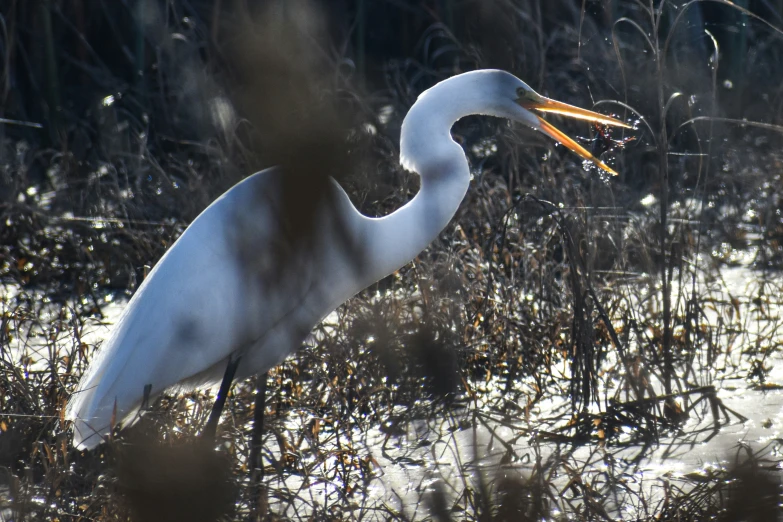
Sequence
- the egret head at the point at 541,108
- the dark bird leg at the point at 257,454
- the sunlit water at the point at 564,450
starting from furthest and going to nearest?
1. the egret head at the point at 541,108
2. the sunlit water at the point at 564,450
3. the dark bird leg at the point at 257,454

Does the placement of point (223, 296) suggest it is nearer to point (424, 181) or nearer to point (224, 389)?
point (224, 389)

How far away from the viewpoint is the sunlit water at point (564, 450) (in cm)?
222

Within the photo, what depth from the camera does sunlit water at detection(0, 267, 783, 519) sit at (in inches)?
87.5

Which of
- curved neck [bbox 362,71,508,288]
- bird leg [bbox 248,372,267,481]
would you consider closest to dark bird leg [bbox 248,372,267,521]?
bird leg [bbox 248,372,267,481]

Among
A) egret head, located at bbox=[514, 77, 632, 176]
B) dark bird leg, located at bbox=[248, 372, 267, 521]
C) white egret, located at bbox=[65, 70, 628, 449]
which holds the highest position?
egret head, located at bbox=[514, 77, 632, 176]

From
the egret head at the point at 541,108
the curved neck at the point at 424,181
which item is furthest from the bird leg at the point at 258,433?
the egret head at the point at 541,108

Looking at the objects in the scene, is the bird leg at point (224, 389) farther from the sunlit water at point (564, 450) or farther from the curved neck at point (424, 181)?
the curved neck at point (424, 181)

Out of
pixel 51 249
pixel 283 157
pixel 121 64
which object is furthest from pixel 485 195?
pixel 121 64

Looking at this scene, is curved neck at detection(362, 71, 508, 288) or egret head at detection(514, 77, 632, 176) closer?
curved neck at detection(362, 71, 508, 288)

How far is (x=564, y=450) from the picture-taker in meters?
2.52

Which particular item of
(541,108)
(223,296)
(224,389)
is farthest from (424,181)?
(224,389)

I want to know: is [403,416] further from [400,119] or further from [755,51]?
[755,51]

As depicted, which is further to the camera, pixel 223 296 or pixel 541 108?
pixel 541 108

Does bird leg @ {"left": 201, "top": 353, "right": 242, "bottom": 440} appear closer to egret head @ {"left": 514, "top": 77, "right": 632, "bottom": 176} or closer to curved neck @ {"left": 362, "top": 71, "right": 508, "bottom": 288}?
curved neck @ {"left": 362, "top": 71, "right": 508, "bottom": 288}
